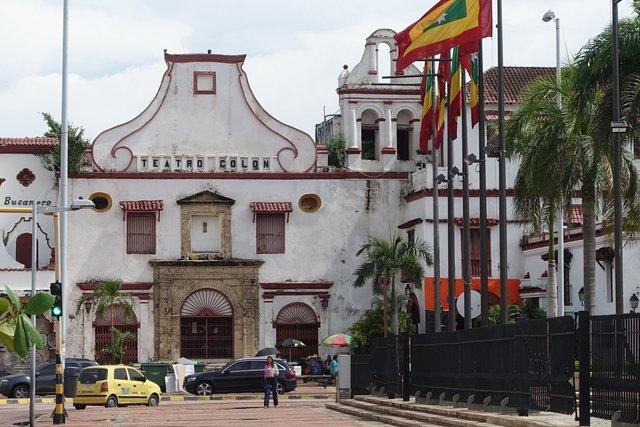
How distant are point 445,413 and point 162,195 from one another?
1410 inches

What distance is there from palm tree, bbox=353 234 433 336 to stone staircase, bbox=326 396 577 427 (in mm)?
17147

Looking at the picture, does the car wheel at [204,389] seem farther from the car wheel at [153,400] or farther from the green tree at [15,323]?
the green tree at [15,323]

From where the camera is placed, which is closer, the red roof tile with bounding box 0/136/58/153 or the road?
the road

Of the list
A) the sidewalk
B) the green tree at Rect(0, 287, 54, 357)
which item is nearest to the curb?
the sidewalk

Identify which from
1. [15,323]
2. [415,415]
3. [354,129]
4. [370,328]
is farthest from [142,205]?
[15,323]

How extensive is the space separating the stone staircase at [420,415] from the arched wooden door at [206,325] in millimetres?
21641

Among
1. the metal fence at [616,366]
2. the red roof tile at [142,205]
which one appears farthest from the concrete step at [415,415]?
the red roof tile at [142,205]

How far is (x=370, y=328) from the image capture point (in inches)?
2383

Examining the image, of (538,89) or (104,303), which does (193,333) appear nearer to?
(104,303)

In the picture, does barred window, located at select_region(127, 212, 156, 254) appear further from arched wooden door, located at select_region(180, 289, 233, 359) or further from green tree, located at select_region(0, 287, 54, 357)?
green tree, located at select_region(0, 287, 54, 357)

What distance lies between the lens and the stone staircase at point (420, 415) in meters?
22.9

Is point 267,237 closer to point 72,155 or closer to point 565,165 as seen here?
point 72,155

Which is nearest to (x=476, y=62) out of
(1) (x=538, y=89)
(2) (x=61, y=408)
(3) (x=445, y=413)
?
(1) (x=538, y=89)

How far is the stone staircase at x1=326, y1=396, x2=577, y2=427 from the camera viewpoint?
2288cm
